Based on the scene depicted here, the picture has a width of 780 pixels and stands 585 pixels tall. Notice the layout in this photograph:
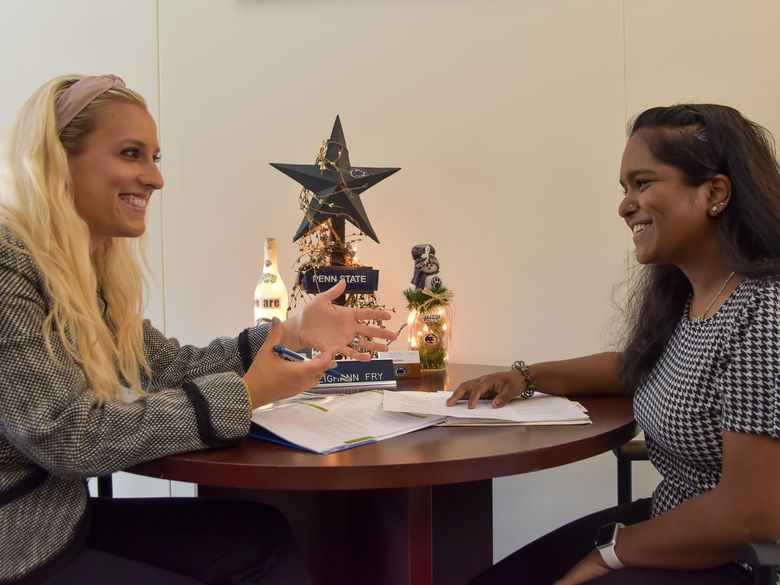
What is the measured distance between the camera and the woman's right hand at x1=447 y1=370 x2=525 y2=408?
1.29m

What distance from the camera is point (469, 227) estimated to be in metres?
2.29

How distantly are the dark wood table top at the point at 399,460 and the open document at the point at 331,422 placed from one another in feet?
0.07

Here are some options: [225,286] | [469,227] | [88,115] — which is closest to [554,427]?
[88,115]

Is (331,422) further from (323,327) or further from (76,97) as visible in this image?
(76,97)

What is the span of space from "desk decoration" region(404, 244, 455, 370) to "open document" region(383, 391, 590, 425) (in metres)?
0.42

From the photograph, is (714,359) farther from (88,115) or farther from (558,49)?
(558,49)

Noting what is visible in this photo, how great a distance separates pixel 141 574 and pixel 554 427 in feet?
2.46

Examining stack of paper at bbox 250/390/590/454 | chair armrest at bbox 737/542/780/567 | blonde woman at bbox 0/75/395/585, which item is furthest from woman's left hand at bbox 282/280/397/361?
chair armrest at bbox 737/542/780/567

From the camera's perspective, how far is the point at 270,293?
2.03 m

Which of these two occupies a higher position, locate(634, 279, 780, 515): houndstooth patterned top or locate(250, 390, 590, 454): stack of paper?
locate(634, 279, 780, 515): houndstooth patterned top

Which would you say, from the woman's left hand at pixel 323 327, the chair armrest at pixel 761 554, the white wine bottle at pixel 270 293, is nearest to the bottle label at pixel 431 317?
the woman's left hand at pixel 323 327

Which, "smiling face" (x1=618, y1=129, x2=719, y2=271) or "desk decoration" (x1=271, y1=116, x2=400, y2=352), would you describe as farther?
"desk decoration" (x1=271, y1=116, x2=400, y2=352)

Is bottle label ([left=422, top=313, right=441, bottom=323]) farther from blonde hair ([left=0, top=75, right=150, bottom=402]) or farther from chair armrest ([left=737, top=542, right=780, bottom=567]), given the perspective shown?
chair armrest ([left=737, top=542, right=780, bottom=567])

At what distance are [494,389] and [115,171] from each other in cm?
92
